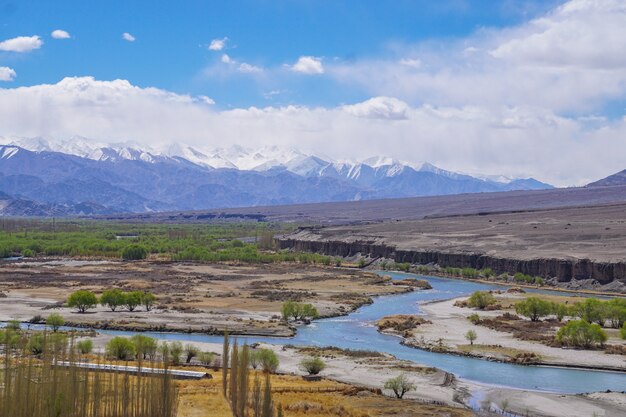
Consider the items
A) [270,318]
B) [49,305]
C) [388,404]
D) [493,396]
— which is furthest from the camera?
[49,305]

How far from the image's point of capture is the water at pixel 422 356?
55.8m

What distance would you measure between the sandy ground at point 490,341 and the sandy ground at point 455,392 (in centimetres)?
1026

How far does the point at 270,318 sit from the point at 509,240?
96.1 m

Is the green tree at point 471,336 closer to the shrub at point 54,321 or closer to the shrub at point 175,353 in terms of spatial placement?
the shrub at point 175,353

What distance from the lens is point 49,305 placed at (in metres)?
93.0

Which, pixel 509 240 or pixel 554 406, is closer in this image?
pixel 554 406

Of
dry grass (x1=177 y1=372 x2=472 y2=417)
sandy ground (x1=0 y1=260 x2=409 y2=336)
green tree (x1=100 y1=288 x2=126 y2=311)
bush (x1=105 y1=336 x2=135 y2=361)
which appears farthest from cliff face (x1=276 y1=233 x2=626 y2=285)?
bush (x1=105 y1=336 x2=135 y2=361)

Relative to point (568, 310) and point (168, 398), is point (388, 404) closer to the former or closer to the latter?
point (168, 398)

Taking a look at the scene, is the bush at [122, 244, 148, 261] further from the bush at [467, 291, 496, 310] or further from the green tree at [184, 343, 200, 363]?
the green tree at [184, 343, 200, 363]

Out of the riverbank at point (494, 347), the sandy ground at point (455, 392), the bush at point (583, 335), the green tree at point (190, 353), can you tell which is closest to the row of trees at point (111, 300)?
the riverbank at point (494, 347)

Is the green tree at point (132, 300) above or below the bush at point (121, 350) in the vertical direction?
above

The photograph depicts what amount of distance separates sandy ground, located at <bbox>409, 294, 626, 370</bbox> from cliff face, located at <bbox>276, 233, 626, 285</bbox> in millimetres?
43975

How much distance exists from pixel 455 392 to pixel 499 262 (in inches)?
4098

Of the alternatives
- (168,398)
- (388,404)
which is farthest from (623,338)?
(168,398)
